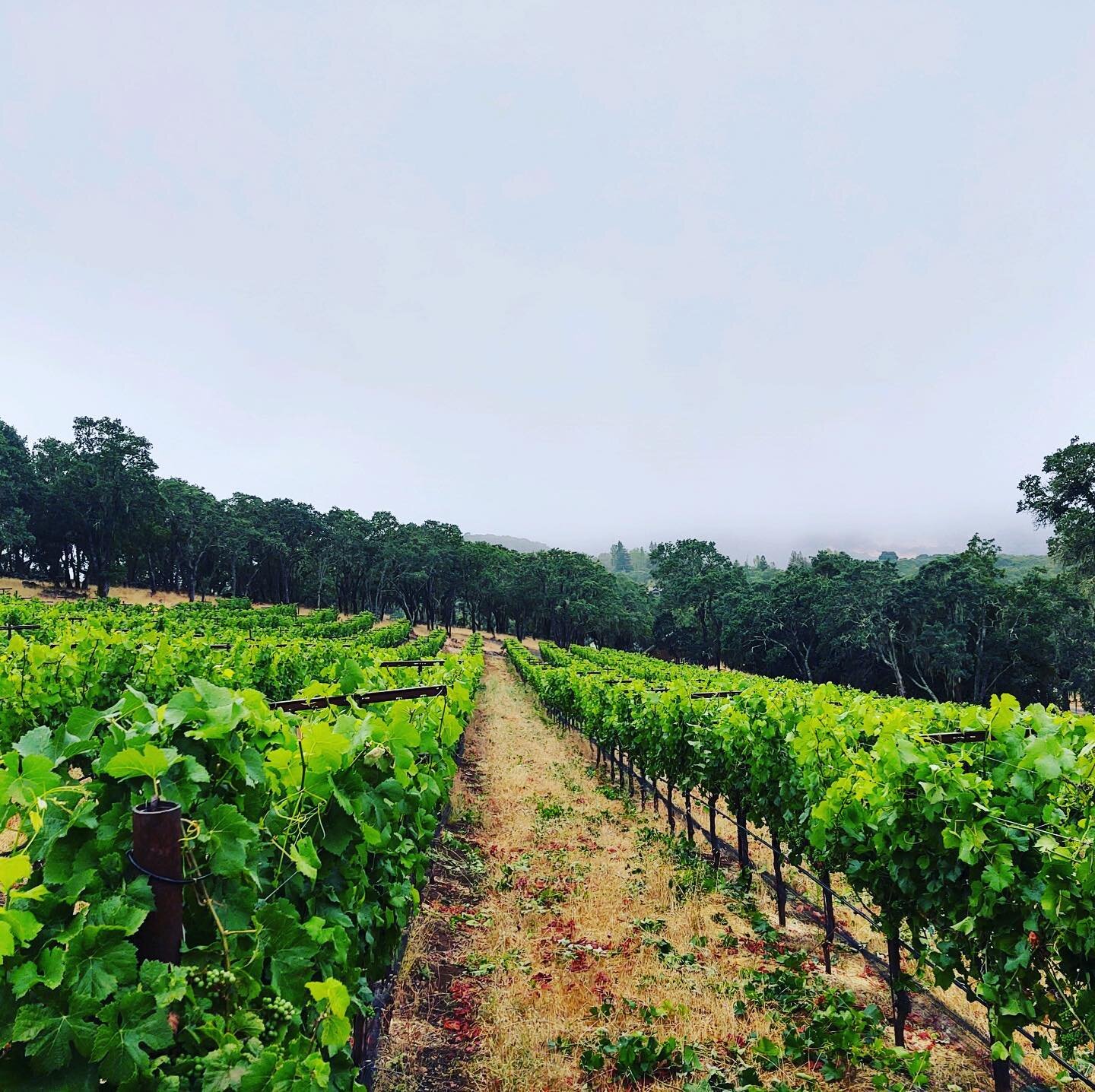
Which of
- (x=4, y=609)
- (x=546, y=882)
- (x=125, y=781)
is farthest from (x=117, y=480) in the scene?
(x=125, y=781)

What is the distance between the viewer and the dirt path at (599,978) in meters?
4.14

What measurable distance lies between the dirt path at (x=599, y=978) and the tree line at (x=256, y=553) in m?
53.8

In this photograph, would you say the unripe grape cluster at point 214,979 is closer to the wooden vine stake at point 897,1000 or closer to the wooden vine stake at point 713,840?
the wooden vine stake at point 897,1000

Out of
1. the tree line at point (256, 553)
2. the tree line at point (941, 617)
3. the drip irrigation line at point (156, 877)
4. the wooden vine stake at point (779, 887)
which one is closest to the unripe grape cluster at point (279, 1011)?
the drip irrigation line at point (156, 877)

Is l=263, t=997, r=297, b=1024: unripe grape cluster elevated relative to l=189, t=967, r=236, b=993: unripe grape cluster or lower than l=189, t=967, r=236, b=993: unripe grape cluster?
lower

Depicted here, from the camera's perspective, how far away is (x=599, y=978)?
207 inches

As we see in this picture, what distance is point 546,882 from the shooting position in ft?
24.7

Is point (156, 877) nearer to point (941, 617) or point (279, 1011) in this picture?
point (279, 1011)

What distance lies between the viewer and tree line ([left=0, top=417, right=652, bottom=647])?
167 ft

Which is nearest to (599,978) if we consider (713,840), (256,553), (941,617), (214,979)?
(713,840)

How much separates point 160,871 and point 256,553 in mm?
76586

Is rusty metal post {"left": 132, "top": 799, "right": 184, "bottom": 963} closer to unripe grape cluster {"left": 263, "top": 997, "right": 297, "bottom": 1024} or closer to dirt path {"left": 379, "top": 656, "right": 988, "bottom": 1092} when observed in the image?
unripe grape cluster {"left": 263, "top": 997, "right": 297, "bottom": 1024}

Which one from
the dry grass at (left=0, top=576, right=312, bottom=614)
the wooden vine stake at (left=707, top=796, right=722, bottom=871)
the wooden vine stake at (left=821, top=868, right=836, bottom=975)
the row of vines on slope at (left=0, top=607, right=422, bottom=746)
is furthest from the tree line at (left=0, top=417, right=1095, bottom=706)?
the row of vines on slope at (left=0, top=607, right=422, bottom=746)

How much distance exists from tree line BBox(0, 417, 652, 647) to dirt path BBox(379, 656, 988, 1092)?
177ft
